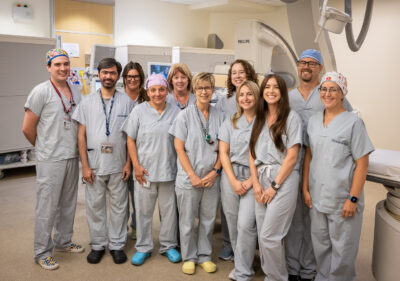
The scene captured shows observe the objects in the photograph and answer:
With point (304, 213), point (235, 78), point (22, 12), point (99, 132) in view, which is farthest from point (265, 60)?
point (22, 12)

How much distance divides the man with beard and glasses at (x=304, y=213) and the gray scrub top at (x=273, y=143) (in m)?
0.23

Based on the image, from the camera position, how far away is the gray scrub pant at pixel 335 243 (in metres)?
2.13

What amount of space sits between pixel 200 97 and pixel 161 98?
0.89 ft

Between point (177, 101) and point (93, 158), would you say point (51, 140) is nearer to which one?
point (93, 158)

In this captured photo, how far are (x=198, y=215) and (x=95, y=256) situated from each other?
78 centimetres

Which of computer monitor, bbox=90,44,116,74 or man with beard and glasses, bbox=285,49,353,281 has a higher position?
computer monitor, bbox=90,44,116,74

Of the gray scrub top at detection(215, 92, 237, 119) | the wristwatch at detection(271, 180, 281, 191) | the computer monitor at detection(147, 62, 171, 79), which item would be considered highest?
the computer monitor at detection(147, 62, 171, 79)

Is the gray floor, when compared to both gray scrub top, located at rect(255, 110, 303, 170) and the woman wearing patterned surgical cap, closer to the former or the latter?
the woman wearing patterned surgical cap

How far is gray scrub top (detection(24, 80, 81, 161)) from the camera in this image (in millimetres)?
2516

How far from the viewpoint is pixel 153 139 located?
8.30ft

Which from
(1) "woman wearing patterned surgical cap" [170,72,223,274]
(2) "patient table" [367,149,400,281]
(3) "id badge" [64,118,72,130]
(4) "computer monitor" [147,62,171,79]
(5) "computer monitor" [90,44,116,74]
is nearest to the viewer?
(2) "patient table" [367,149,400,281]

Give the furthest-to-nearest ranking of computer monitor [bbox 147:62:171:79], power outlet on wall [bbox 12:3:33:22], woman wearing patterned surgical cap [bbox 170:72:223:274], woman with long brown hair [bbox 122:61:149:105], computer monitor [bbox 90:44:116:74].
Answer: power outlet on wall [bbox 12:3:33:22]
computer monitor [bbox 90:44:116:74]
computer monitor [bbox 147:62:171:79]
woman with long brown hair [bbox 122:61:149:105]
woman wearing patterned surgical cap [bbox 170:72:223:274]

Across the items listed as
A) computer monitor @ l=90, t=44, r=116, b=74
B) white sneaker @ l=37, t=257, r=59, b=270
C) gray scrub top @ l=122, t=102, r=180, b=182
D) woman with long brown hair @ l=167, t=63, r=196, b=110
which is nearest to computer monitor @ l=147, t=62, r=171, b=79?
computer monitor @ l=90, t=44, r=116, b=74

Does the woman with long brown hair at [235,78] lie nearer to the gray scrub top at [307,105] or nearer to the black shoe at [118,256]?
the gray scrub top at [307,105]
